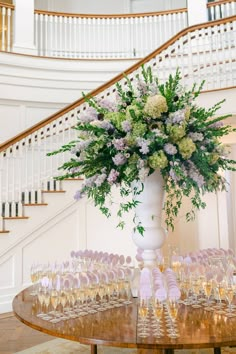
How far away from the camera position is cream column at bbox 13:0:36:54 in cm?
645

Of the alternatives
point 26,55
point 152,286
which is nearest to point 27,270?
point 152,286

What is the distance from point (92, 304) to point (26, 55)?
5687 mm

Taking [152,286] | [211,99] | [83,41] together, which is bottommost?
[152,286]

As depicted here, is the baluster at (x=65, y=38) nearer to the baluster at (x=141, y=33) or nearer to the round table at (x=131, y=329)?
the baluster at (x=141, y=33)

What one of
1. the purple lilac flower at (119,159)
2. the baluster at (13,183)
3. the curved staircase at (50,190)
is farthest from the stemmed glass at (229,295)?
the baluster at (13,183)

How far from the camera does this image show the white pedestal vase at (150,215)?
5.90 feet

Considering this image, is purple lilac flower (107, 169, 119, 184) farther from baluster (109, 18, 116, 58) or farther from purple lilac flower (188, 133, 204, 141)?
baluster (109, 18, 116, 58)

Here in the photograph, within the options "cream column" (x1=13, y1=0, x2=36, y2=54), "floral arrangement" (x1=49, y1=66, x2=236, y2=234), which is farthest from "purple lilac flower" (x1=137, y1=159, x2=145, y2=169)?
"cream column" (x1=13, y1=0, x2=36, y2=54)

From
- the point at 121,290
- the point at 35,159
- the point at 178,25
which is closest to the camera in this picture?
the point at 121,290

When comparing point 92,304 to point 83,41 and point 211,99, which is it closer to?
point 211,99

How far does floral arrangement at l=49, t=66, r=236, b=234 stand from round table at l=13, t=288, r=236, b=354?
45cm

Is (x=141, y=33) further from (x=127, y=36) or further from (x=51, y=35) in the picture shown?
(x=51, y=35)

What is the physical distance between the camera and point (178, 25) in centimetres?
697

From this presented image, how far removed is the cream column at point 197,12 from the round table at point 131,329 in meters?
6.43
